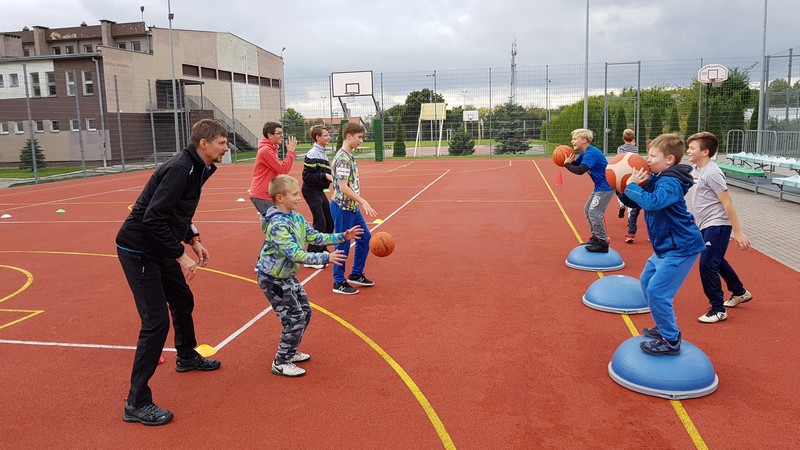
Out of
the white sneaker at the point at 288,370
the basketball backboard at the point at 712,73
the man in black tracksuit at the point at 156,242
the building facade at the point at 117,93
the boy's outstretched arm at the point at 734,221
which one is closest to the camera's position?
the man in black tracksuit at the point at 156,242

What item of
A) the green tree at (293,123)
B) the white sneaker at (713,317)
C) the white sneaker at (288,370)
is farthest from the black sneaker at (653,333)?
the green tree at (293,123)

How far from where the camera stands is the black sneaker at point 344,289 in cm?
739

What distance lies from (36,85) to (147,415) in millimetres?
42820

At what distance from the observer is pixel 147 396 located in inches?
169

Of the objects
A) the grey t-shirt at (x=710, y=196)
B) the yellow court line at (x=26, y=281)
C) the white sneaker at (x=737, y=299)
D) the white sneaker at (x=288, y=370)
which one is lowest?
the white sneaker at (x=288, y=370)

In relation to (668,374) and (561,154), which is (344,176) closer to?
(561,154)

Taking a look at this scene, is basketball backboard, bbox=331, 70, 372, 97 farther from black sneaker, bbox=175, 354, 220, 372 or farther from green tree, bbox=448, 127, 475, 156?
black sneaker, bbox=175, 354, 220, 372

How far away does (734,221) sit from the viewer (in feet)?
18.2

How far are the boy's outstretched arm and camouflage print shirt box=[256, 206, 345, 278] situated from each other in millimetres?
3839

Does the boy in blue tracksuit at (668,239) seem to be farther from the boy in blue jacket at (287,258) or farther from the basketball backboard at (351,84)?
the basketball backboard at (351,84)

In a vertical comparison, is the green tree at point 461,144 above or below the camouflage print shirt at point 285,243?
above

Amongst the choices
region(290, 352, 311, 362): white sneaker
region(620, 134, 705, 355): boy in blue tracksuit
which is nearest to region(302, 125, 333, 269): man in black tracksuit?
region(290, 352, 311, 362): white sneaker

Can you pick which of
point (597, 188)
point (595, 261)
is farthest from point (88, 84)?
point (595, 261)

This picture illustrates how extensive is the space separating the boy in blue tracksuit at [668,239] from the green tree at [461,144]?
34237 millimetres
